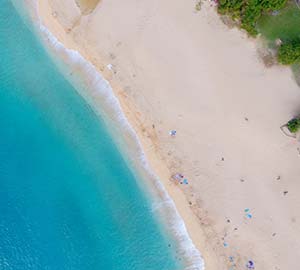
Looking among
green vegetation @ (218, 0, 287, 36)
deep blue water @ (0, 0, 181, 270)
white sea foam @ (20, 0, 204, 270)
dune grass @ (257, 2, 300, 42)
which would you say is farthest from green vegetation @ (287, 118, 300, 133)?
deep blue water @ (0, 0, 181, 270)

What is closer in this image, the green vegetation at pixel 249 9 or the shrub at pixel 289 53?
the shrub at pixel 289 53

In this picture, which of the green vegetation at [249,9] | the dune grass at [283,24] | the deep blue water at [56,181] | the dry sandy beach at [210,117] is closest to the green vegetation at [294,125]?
the dry sandy beach at [210,117]

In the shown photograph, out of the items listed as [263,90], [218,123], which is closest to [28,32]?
[218,123]

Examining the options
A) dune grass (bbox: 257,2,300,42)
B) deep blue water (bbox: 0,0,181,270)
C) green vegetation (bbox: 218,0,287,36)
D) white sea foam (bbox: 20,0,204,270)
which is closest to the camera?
green vegetation (bbox: 218,0,287,36)

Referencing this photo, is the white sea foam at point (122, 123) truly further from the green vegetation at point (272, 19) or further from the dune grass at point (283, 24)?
the dune grass at point (283, 24)

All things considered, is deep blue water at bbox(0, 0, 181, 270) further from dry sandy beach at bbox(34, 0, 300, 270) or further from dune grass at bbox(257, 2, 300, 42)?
dune grass at bbox(257, 2, 300, 42)

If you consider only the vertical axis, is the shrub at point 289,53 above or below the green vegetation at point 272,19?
below

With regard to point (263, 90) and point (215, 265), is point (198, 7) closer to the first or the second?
point (263, 90)
